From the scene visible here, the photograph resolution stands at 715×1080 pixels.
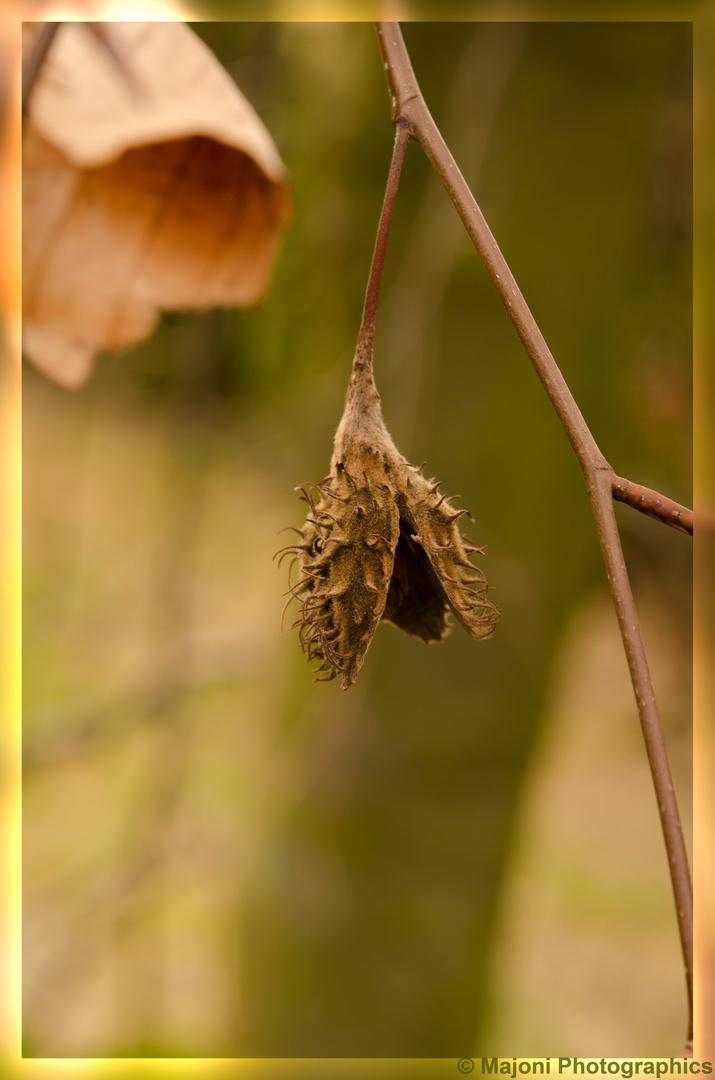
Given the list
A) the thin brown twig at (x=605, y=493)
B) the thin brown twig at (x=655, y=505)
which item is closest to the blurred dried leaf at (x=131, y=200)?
the thin brown twig at (x=605, y=493)

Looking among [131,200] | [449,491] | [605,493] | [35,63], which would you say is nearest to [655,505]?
[605,493]

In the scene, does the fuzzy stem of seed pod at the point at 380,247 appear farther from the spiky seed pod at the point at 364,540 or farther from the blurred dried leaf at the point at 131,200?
the blurred dried leaf at the point at 131,200

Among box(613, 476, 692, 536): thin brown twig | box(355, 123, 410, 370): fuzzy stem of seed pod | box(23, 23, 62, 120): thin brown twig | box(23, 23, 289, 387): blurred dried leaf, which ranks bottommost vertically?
box(613, 476, 692, 536): thin brown twig

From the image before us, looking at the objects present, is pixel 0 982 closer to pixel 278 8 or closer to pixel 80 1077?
pixel 80 1077

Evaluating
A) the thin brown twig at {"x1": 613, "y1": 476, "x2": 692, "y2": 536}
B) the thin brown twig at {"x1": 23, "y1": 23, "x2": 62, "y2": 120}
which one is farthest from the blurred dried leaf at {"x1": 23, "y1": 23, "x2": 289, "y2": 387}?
the thin brown twig at {"x1": 613, "y1": 476, "x2": 692, "y2": 536}

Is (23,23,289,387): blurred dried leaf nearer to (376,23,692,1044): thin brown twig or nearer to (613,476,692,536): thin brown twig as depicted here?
(376,23,692,1044): thin brown twig

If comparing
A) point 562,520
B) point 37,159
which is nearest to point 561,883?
point 562,520
